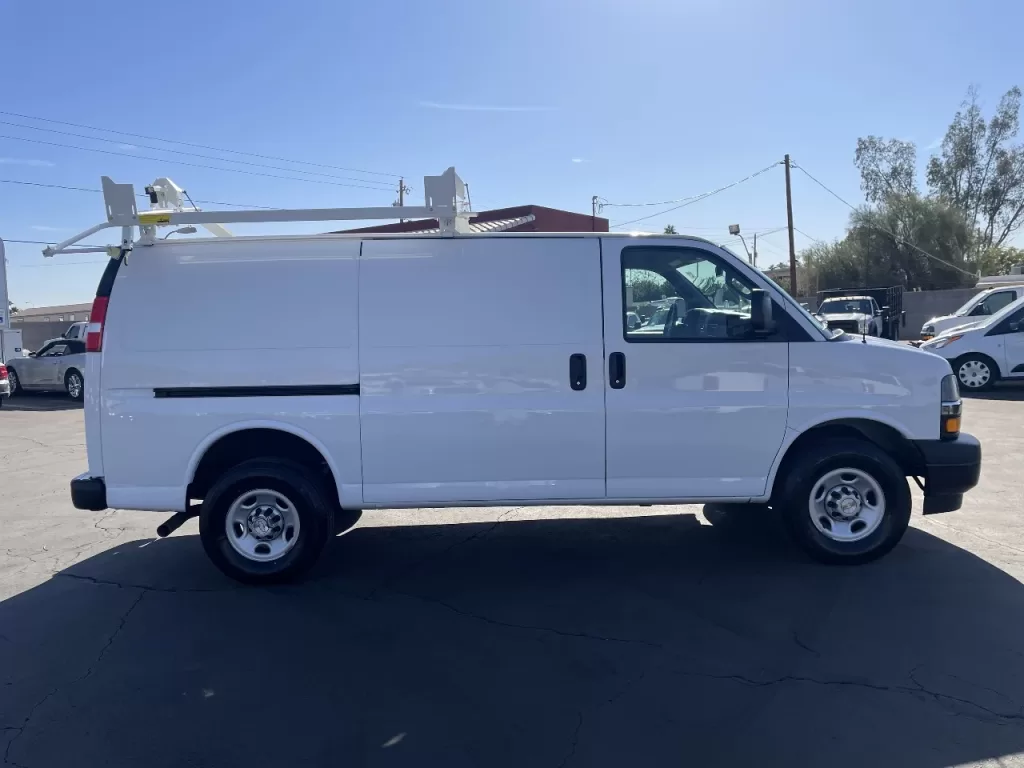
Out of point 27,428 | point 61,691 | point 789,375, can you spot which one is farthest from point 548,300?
point 27,428

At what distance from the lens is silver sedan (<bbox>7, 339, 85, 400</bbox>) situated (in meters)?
18.9

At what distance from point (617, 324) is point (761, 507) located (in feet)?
8.13

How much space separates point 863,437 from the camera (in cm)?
562

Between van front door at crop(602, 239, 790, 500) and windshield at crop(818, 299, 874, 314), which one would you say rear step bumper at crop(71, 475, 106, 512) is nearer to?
van front door at crop(602, 239, 790, 500)

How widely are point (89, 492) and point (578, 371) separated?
10.9 feet

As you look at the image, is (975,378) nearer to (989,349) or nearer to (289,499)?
(989,349)

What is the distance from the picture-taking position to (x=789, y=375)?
5.38m

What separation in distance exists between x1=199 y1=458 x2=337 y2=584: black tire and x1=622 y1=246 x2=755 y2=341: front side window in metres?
2.34

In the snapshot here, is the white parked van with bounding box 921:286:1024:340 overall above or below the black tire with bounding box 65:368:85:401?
above

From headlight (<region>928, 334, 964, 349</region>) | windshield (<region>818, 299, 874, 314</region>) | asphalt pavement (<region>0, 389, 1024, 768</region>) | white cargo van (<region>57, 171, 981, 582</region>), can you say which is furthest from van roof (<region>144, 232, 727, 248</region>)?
windshield (<region>818, 299, 874, 314</region>)

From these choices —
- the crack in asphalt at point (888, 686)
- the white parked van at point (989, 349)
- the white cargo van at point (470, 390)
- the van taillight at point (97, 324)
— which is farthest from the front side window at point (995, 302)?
the van taillight at point (97, 324)

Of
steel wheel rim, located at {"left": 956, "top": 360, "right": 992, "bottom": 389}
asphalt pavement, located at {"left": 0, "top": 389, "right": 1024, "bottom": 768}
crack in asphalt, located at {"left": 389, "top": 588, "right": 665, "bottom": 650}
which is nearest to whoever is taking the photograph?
asphalt pavement, located at {"left": 0, "top": 389, "right": 1024, "bottom": 768}

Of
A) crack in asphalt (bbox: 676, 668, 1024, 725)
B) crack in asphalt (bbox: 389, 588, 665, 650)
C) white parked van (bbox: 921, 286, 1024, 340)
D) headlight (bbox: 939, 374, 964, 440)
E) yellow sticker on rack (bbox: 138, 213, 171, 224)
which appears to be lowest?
crack in asphalt (bbox: 676, 668, 1024, 725)

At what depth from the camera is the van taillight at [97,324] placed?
5.24m
